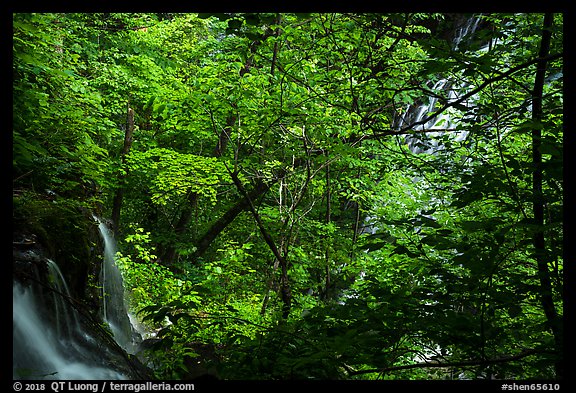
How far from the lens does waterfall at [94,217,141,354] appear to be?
715 centimetres

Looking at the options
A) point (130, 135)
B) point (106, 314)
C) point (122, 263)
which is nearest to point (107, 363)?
point (106, 314)

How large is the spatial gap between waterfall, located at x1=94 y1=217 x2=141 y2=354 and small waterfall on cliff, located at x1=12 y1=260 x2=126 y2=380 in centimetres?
225

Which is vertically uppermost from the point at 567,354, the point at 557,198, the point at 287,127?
the point at 287,127

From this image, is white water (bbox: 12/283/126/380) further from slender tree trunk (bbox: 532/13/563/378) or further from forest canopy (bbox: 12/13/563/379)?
slender tree trunk (bbox: 532/13/563/378)

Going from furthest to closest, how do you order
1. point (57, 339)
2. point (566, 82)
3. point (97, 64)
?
1. point (97, 64)
2. point (57, 339)
3. point (566, 82)

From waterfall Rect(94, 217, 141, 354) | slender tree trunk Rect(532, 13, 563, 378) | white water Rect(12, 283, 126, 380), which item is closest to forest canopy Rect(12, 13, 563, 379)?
slender tree trunk Rect(532, 13, 563, 378)

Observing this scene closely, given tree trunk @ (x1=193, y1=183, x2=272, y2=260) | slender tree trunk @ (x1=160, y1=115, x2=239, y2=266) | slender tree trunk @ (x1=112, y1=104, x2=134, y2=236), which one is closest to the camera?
slender tree trunk @ (x1=112, y1=104, x2=134, y2=236)

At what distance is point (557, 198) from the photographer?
2678 mm

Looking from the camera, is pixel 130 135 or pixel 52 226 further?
pixel 130 135

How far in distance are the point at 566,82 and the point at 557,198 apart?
809 millimetres

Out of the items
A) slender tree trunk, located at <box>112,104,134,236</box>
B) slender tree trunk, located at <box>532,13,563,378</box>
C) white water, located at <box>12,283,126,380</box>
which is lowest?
white water, located at <box>12,283,126,380</box>

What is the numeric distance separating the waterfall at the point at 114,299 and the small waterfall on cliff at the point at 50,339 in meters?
2.25

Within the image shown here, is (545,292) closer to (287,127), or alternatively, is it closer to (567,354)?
(567,354)
